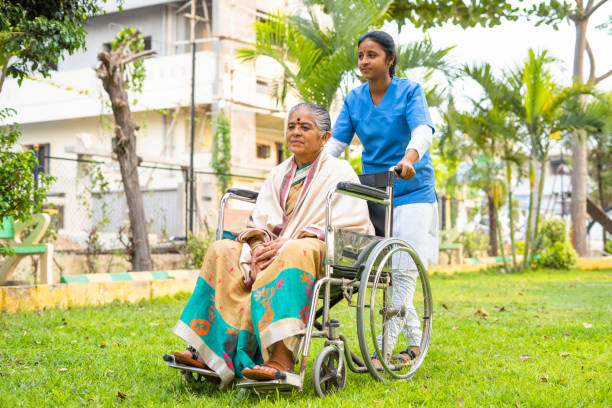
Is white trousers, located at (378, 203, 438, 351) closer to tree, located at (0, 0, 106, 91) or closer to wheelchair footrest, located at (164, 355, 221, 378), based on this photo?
wheelchair footrest, located at (164, 355, 221, 378)

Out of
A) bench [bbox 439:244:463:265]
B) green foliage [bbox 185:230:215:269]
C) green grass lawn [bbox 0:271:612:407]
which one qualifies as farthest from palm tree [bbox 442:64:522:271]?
green grass lawn [bbox 0:271:612:407]

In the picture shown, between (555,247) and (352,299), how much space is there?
1240 centimetres

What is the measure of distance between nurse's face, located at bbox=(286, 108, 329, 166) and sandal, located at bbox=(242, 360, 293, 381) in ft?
3.64

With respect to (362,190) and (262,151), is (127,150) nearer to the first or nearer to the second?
(362,190)

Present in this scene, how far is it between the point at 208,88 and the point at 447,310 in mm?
14111

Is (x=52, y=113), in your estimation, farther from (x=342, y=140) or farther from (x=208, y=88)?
(x=342, y=140)

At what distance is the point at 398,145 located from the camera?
152 inches

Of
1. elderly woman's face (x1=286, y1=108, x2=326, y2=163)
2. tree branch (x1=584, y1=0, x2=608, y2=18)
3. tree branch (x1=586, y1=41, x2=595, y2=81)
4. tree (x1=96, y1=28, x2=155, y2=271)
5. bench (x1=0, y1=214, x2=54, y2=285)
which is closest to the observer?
elderly woman's face (x1=286, y1=108, x2=326, y2=163)

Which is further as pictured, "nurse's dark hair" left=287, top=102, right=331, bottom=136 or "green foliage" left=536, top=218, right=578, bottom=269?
"green foliage" left=536, top=218, right=578, bottom=269

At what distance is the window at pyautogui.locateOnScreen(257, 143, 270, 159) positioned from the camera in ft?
72.0

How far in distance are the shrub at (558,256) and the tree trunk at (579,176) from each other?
1.99 metres

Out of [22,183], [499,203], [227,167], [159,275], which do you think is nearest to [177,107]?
[227,167]

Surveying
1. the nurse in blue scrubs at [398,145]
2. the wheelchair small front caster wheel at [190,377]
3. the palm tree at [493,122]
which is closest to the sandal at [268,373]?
the wheelchair small front caster wheel at [190,377]

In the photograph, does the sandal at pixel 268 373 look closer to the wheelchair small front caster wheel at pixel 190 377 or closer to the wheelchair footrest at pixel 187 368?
the wheelchair footrest at pixel 187 368
